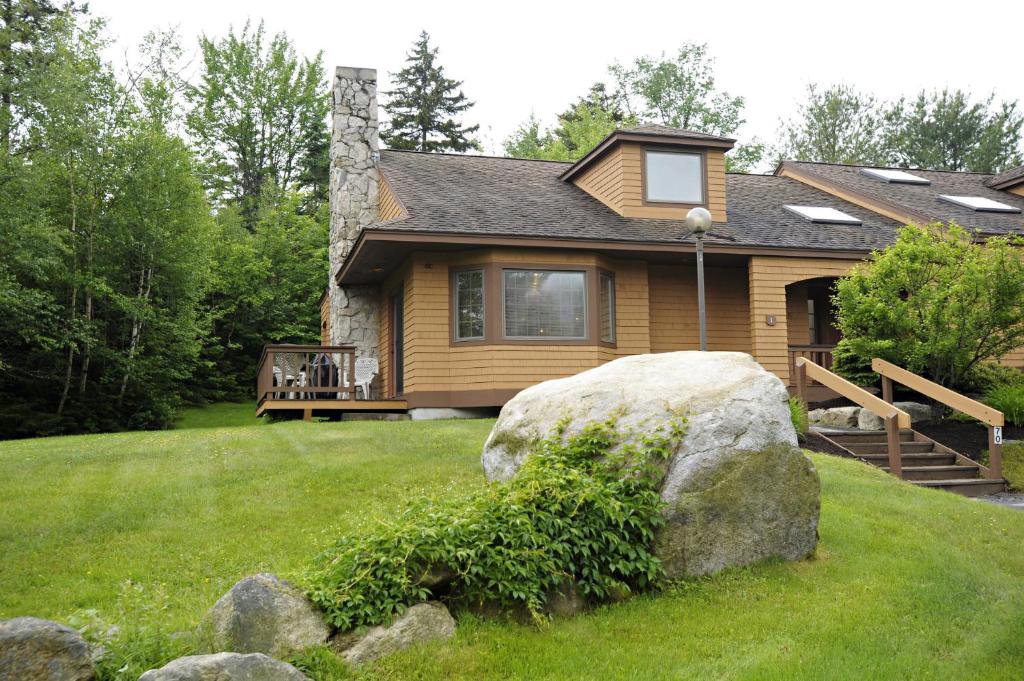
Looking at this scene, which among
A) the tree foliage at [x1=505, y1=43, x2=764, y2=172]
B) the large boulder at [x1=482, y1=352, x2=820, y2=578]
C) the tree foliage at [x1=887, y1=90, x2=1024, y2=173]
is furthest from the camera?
the tree foliage at [x1=887, y1=90, x2=1024, y2=173]

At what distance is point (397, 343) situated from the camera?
16.0 meters

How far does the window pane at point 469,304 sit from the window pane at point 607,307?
7.16ft

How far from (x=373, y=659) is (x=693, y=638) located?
1764mm

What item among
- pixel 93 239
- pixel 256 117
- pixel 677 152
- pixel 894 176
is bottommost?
pixel 93 239

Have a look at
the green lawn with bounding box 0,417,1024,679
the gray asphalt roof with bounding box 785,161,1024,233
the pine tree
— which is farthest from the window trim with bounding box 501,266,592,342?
the pine tree

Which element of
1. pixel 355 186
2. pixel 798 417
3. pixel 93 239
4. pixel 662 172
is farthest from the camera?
pixel 93 239

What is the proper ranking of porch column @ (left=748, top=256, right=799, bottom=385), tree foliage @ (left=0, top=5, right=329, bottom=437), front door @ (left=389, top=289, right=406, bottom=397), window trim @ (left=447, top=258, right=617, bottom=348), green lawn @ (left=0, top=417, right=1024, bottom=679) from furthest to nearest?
tree foliage @ (left=0, top=5, right=329, bottom=437)
front door @ (left=389, top=289, right=406, bottom=397)
porch column @ (left=748, top=256, right=799, bottom=385)
window trim @ (left=447, top=258, right=617, bottom=348)
green lawn @ (left=0, top=417, right=1024, bottom=679)

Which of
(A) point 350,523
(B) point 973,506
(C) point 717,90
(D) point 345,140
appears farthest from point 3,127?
(C) point 717,90

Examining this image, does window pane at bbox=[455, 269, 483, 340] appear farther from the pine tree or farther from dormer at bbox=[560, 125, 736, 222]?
the pine tree

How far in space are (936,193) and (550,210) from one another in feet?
34.1

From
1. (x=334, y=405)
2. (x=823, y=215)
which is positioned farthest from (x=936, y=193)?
(x=334, y=405)

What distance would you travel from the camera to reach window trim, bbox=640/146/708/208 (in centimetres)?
1628

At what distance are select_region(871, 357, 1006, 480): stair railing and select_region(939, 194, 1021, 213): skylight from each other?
27.9 feet

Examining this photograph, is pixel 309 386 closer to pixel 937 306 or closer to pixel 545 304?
pixel 545 304
